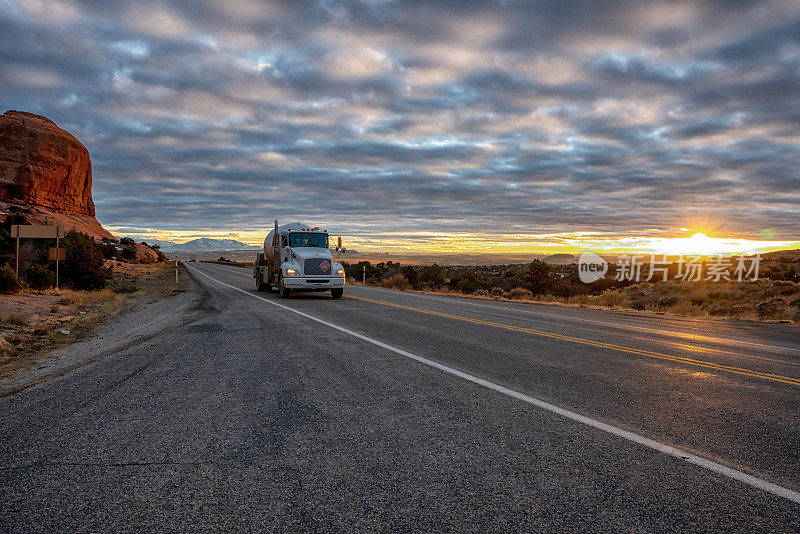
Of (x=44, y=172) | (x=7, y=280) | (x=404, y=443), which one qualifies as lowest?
(x=404, y=443)

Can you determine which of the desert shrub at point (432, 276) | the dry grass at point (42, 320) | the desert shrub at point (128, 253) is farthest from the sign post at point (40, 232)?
the desert shrub at point (128, 253)

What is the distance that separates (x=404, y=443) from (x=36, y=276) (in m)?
28.2

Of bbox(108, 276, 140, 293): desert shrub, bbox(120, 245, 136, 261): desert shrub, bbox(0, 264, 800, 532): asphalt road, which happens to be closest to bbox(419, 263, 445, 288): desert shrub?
bbox(108, 276, 140, 293): desert shrub

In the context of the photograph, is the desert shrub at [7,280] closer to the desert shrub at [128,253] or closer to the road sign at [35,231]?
the road sign at [35,231]

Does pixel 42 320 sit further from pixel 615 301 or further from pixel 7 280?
pixel 615 301

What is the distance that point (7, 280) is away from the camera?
2031 cm

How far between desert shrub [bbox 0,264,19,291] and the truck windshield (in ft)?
38.2

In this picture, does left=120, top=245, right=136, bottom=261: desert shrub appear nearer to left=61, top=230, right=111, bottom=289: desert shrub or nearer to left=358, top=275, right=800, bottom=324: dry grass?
left=61, top=230, right=111, bottom=289: desert shrub

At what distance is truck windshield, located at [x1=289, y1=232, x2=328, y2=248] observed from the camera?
21.2 metres

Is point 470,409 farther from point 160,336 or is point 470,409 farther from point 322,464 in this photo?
point 160,336

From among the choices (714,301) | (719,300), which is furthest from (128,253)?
(719,300)

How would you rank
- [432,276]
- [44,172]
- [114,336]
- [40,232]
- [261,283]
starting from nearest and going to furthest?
[114,336]
[261,283]
[40,232]
[432,276]
[44,172]

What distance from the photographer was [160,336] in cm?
1025

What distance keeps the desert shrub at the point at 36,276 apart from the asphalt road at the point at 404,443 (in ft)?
71.5
